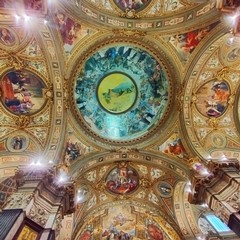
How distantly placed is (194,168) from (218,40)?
6.77 m

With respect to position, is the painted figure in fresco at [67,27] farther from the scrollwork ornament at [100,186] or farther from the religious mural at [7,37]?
the scrollwork ornament at [100,186]

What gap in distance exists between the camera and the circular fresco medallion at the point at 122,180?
53.2 ft

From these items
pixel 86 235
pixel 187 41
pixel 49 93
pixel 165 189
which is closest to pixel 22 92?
pixel 49 93

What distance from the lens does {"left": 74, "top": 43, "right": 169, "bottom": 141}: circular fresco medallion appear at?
15.1m

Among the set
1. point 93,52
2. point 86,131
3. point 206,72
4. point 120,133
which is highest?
point 206,72

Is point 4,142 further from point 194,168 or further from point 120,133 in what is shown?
point 194,168

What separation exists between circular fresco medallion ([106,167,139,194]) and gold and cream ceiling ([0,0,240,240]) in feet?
0.21

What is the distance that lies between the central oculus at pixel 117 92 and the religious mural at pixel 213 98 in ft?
13.3

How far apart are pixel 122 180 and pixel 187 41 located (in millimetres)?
9319

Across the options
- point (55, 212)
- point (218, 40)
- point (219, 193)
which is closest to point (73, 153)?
point (55, 212)

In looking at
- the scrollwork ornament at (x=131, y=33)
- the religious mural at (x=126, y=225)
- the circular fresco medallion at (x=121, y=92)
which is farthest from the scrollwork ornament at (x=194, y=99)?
the religious mural at (x=126, y=225)

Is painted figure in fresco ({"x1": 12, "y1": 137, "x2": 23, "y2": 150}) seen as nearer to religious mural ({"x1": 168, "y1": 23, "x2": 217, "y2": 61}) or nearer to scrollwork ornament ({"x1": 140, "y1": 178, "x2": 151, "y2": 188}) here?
scrollwork ornament ({"x1": 140, "y1": 178, "x2": 151, "y2": 188})

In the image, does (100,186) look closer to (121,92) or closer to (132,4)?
(121,92)

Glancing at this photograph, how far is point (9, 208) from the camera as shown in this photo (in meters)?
8.10
